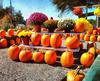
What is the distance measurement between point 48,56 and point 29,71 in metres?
0.73

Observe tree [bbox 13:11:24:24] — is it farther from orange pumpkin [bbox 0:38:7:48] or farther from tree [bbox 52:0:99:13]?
orange pumpkin [bbox 0:38:7:48]

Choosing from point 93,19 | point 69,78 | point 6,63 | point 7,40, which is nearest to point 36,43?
point 6,63

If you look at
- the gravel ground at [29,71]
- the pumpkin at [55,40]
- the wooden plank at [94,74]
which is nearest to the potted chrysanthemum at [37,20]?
the pumpkin at [55,40]

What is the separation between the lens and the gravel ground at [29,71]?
20.0 ft

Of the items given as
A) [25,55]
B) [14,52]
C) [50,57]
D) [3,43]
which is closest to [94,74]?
[50,57]

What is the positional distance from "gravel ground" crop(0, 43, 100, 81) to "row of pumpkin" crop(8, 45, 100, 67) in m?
0.13

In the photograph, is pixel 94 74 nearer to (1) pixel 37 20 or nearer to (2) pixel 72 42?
(2) pixel 72 42

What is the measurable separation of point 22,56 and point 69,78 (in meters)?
3.31

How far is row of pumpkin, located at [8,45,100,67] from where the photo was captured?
7.08 metres

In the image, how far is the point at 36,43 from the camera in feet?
27.2

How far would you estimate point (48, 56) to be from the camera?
23.9 feet

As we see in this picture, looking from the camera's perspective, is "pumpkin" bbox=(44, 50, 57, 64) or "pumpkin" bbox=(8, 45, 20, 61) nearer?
"pumpkin" bbox=(44, 50, 57, 64)

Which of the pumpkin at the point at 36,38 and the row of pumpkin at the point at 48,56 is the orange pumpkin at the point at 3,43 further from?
the pumpkin at the point at 36,38

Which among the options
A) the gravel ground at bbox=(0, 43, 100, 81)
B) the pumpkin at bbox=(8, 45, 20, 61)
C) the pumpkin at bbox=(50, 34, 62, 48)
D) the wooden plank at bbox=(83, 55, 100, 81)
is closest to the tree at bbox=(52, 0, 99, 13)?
the pumpkin at bbox=(50, 34, 62, 48)
